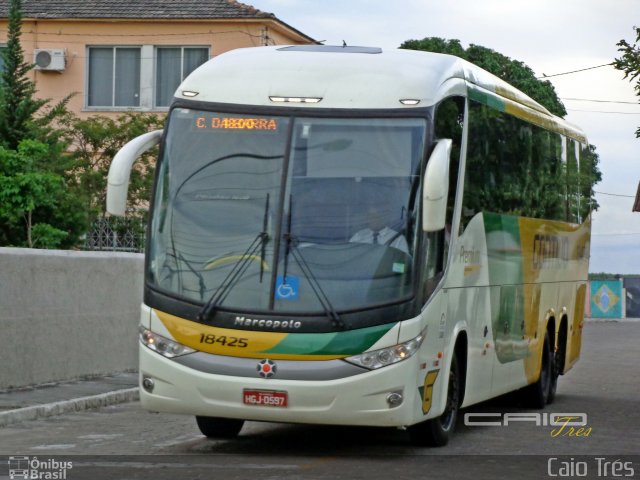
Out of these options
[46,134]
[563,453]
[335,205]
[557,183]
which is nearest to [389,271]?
[335,205]

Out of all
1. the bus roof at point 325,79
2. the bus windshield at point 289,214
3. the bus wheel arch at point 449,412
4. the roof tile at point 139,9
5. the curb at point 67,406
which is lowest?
the curb at point 67,406

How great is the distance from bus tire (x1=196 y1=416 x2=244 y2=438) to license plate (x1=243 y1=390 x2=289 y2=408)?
75.2 inches

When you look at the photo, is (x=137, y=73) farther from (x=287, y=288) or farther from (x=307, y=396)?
(x=307, y=396)

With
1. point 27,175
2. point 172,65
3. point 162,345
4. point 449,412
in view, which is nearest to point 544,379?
point 449,412

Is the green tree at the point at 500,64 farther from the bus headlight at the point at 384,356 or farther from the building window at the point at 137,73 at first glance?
the bus headlight at the point at 384,356

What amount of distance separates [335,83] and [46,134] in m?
19.0

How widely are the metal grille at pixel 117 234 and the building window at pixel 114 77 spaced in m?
8.05

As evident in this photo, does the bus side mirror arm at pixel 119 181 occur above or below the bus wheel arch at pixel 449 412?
above

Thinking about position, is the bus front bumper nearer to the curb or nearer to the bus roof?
the bus roof

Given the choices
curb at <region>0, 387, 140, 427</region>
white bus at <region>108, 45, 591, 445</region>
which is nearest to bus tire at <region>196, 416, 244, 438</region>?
white bus at <region>108, 45, 591, 445</region>

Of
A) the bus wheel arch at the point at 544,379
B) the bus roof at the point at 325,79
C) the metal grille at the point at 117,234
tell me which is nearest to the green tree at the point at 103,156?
the metal grille at the point at 117,234

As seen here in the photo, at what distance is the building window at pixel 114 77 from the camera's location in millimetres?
40344

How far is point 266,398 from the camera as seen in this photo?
11.3 m

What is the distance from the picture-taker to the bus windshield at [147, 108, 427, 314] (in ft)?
37.5
